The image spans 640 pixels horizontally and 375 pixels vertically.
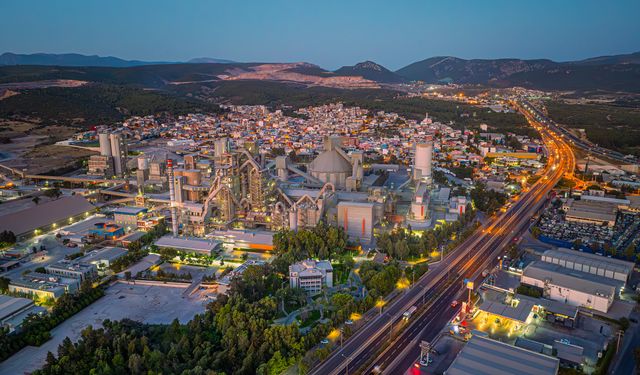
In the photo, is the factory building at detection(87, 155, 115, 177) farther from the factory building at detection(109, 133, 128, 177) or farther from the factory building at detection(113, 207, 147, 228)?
the factory building at detection(113, 207, 147, 228)

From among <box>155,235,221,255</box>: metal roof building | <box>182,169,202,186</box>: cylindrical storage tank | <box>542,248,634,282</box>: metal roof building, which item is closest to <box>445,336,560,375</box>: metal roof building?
<box>542,248,634,282</box>: metal roof building

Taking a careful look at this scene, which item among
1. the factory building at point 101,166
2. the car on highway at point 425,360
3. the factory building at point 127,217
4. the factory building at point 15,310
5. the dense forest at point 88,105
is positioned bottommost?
the car on highway at point 425,360

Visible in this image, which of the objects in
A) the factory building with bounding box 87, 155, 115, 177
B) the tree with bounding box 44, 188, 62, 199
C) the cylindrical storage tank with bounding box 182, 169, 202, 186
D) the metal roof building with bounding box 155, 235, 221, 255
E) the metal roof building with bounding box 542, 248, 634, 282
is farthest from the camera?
the factory building with bounding box 87, 155, 115, 177

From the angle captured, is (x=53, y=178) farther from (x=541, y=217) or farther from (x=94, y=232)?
(x=541, y=217)

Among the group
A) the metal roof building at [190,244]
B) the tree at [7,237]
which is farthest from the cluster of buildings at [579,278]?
the tree at [7,237]

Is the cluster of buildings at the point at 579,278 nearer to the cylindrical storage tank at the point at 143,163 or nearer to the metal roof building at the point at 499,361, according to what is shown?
the metal roof building at the point at 499,361

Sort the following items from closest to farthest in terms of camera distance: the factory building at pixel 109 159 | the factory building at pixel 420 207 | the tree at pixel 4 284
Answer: the tree at pixel 4 284 → the factory building at pixel 420 207 → the factory building at pixel 109 159

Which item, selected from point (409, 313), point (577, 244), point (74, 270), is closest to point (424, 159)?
point (577, 244)

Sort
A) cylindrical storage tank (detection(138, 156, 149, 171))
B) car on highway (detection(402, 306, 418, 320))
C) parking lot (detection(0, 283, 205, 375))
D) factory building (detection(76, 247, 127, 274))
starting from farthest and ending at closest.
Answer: cylindrical storage tank (detection(138, 156, 149, 171)) → factory building (detection(76, 247, 127, 274)) → car on highway (detection(402, 306, 418, 320)) → parking lot (detection(0, 283, 205, 375))

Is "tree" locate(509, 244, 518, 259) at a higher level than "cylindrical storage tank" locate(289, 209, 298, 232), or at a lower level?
lower
